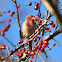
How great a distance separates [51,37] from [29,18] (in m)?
1.99

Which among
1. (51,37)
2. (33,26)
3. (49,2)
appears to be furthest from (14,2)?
(49,2)

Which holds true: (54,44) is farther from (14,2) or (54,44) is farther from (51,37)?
(14,2)

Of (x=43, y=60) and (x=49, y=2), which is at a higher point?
(x=49, y=2)

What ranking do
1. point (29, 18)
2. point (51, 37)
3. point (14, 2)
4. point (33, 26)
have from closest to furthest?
point (51, 37) < point (14, 2) < point (33, 26) < point (29, 18)

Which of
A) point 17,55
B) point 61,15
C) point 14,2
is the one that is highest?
point 14,2

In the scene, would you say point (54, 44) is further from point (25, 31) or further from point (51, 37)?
point (25, 31)

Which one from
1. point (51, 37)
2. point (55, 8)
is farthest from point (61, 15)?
point (51, 37)

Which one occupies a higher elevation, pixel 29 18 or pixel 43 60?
pixel 29 18

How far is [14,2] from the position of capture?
2.16 meters

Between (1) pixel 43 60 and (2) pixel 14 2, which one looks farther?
(2) pixel 14 2

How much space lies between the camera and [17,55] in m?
2.41

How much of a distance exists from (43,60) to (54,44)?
38 cm

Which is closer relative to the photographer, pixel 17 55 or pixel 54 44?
pixel 54 44

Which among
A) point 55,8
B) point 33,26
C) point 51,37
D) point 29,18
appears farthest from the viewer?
point 29,18
